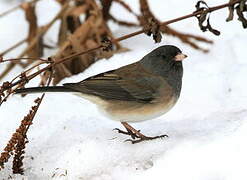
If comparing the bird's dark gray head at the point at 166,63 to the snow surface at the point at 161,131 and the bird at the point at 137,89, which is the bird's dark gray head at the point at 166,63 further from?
the snow surface at the point at 161,131

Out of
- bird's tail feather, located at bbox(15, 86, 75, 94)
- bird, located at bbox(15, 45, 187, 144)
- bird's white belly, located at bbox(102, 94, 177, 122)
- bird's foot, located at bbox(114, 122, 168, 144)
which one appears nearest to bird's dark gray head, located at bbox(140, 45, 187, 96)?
bird, located at bbox(15, 45, 187, 144)

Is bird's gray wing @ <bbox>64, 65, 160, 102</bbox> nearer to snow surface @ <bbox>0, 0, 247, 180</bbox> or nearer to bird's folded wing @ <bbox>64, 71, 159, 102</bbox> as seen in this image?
bird's folded wing @ <bbox>64, 71, 159, 102</bbox>

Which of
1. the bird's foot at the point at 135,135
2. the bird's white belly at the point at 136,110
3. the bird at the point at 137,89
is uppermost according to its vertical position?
the bird at the point at 137,89

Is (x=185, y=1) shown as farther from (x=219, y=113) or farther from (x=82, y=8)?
(x=219, y=113)

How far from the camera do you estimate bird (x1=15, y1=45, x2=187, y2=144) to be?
269 centimetres

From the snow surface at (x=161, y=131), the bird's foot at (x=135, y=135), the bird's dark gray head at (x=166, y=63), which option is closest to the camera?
the snow surface at (x=161, y=131)

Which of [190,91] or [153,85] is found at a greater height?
[190,91]

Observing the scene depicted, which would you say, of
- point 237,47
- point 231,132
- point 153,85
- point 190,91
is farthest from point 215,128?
point 237,47

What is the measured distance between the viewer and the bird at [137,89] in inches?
106

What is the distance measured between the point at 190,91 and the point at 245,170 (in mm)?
1341

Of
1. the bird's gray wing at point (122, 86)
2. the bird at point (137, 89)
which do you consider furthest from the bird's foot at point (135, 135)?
the bird's gray wing at point (122, 86)

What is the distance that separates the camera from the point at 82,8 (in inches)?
160

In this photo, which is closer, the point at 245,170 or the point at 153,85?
the point at 245,170

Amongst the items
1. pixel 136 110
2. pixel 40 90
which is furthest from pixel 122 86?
pixel 40 90
